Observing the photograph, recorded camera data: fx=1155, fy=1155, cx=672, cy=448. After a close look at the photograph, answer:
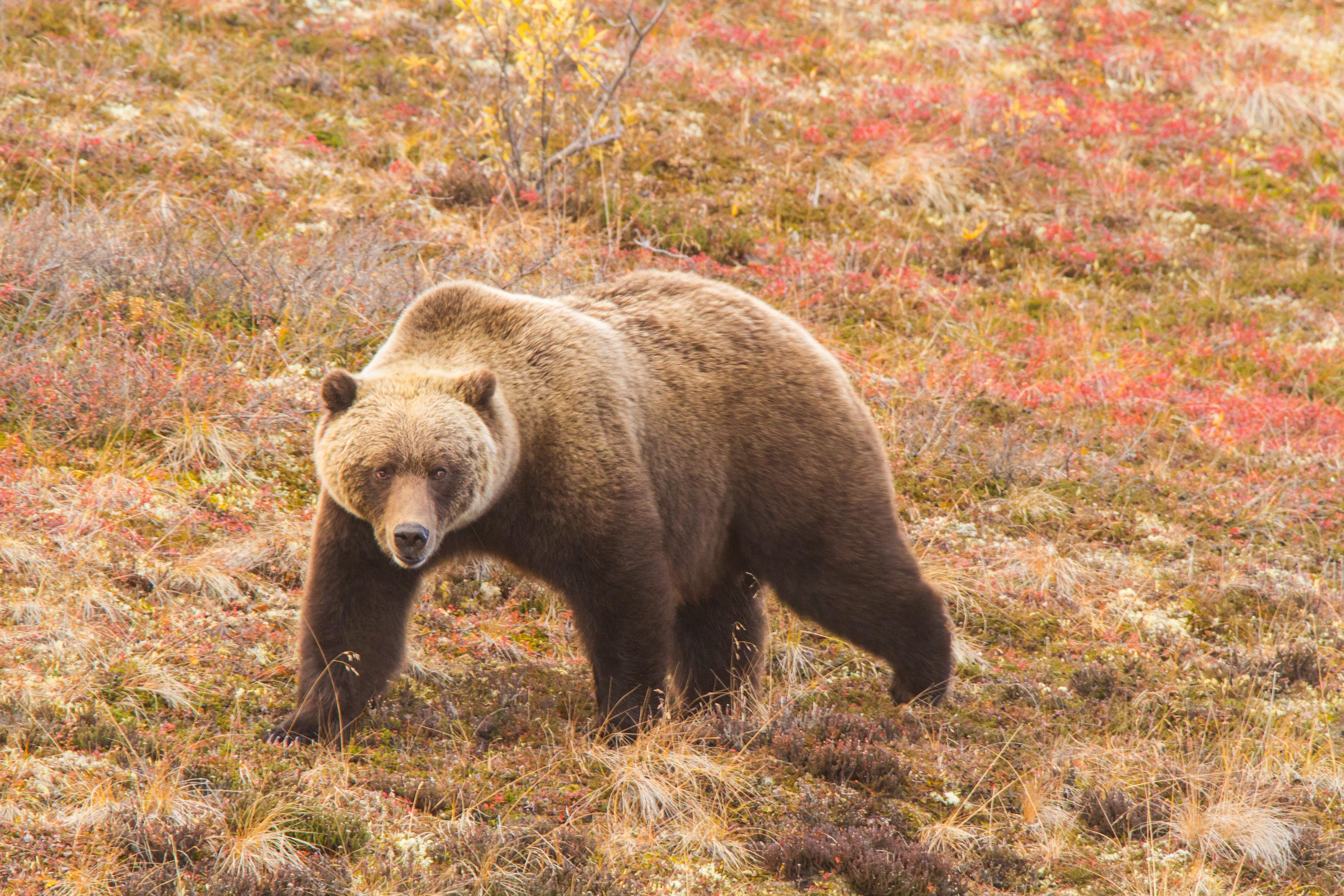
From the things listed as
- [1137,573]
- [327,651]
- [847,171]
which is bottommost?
[1137,573]

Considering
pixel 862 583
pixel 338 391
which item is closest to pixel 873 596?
pixel 862 583

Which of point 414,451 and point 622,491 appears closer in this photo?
point 414,451

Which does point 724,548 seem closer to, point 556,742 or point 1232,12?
point 556,742

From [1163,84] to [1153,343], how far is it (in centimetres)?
715

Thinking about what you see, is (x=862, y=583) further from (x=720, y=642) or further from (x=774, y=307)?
(x=774, y=307)

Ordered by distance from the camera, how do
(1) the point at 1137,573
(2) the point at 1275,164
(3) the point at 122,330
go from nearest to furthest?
(3) the point at 122,330, (1) the point at 1137,573, (2) the point at 1275,164

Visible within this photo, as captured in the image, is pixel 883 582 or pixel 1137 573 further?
pixel 1137 573

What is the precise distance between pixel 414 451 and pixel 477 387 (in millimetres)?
387

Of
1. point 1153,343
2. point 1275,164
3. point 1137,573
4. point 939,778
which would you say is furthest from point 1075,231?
point 939,778

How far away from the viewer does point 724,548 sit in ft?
19.1

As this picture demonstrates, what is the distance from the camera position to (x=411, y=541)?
14.0ft

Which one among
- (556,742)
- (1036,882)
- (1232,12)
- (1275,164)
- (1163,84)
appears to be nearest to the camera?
(1036,882)

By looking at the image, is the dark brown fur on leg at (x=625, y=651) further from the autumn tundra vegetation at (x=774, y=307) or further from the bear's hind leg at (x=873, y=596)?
the bear's hind leg at (x=873, y=596)

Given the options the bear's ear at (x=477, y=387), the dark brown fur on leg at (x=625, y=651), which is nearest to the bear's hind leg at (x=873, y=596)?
the dark brown fur on leg at (x=625, y=651)
